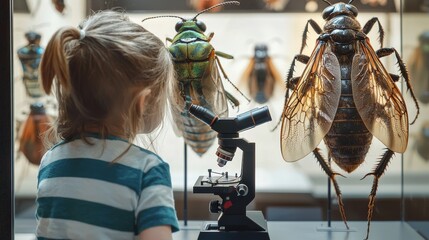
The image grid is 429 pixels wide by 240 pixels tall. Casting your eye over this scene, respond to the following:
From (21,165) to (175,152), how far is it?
628 millimetres

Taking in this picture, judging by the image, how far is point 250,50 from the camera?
8.76 feet

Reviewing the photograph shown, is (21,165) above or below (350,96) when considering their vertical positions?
below

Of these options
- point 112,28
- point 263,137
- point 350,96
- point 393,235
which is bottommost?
point 393,235

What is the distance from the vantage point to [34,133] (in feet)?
8.46

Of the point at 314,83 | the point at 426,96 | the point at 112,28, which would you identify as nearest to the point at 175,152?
the point at 314,83

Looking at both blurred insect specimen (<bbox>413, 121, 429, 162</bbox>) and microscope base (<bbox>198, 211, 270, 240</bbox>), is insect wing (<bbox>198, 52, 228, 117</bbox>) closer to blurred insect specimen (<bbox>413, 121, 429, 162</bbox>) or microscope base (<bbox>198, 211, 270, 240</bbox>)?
microscope base (<bbox>198, 211, 270, 240</bbox>)

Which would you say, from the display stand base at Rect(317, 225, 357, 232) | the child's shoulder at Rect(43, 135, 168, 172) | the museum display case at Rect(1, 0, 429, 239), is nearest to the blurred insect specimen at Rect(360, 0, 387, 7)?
the museum display case at Rect(1, 0, 429, 239)

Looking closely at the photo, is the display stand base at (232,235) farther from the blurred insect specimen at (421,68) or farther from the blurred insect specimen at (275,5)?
the blurred insect specimen at (275,5)

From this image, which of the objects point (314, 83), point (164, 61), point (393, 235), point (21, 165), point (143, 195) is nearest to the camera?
point (143, 195)

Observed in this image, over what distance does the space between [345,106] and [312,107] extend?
0.10 m

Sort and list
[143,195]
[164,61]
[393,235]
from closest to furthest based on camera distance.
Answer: [143,195] → [164,61] → [393,235]

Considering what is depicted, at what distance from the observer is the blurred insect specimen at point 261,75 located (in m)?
2.64

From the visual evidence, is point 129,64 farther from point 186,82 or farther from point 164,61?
point 186,82
